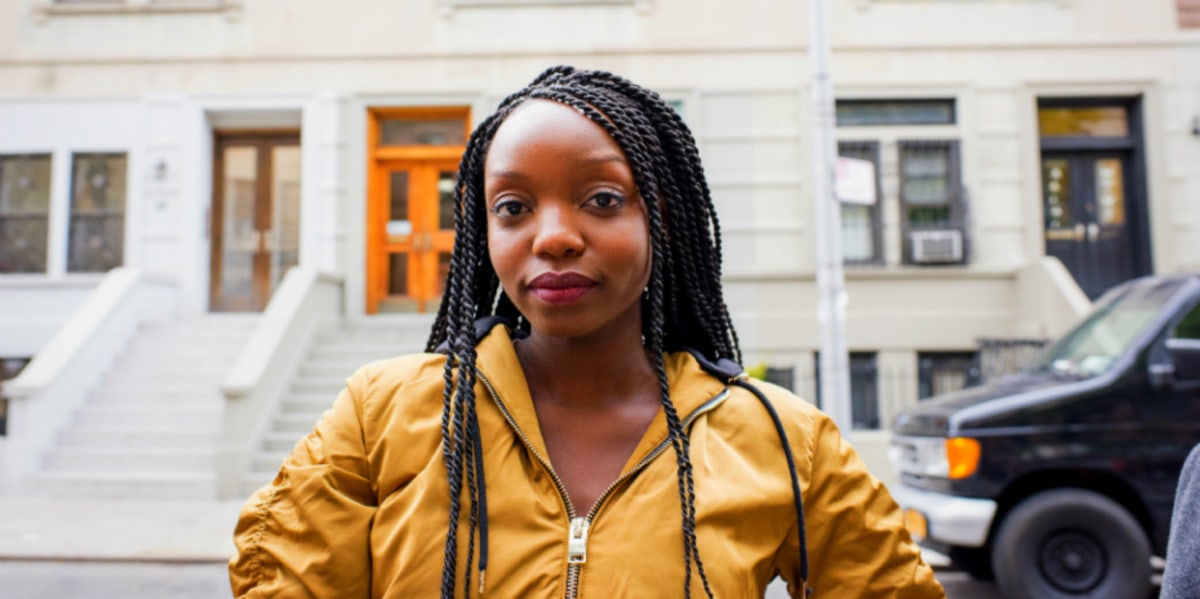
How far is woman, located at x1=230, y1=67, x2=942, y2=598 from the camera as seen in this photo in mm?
1313

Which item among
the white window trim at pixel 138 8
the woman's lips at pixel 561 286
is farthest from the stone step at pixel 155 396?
the woman's lips at pixel 561 286

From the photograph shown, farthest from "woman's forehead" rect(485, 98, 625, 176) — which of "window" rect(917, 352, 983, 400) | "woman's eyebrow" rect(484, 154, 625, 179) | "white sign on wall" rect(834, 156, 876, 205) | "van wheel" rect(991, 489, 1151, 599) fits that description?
"window" rect(917, 352, 983, 400)

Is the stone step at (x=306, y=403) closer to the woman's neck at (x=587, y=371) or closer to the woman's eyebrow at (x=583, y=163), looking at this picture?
the woman's neck at (x=587, y=371)

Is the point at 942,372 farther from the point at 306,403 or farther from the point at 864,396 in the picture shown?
the point at 306,403

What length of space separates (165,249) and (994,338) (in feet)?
36.0

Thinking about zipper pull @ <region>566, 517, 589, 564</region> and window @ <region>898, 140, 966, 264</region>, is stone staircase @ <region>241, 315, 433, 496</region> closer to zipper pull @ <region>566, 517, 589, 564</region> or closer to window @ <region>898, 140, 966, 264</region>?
window @ <region>898, 140, 966, 264</region>

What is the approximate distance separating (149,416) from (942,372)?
31.1 feet

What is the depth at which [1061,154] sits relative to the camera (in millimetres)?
11375

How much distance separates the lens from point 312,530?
132 centimetres

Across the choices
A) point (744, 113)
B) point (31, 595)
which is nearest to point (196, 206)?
point (31, 595)

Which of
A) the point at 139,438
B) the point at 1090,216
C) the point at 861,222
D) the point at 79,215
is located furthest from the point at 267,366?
the point at 1090,216

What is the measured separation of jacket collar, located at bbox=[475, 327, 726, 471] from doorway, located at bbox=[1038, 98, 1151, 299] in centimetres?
1133

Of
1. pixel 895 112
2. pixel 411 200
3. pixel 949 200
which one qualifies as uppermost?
pixel 895 112

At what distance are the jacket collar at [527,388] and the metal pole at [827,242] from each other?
5.05 metres
